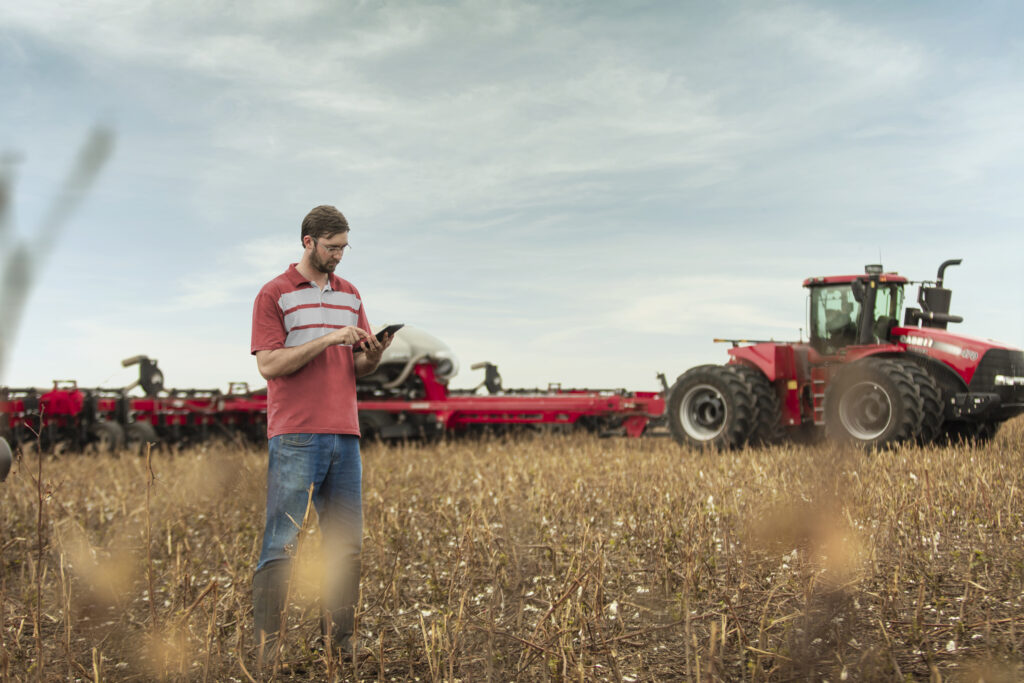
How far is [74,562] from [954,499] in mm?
5791

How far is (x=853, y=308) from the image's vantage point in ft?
36.7

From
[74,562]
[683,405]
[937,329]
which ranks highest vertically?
[937,329]

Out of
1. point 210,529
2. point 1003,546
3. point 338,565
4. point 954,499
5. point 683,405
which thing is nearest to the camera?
point 338,565

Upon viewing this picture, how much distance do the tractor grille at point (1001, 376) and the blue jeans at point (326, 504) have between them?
8.64 meters

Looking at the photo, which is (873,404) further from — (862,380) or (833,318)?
(833,318)

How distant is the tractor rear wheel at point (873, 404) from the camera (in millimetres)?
9562

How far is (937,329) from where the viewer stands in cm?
1098

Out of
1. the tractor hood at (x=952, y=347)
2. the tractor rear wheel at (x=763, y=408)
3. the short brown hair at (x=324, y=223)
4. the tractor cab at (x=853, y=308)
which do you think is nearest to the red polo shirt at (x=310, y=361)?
the short brown hair at (x=324, y=223)

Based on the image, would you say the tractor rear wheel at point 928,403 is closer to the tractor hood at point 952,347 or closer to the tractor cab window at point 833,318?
the tractor hood at point 952,347

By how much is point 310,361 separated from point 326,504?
62 cm

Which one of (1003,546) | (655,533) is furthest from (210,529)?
(1003,546)

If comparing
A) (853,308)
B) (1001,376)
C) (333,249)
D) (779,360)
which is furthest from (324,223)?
(1001,376)

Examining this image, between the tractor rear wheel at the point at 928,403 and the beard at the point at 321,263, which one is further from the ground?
the beard at the point at 321,263

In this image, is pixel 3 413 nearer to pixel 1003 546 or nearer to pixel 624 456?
pixel 1003 546
